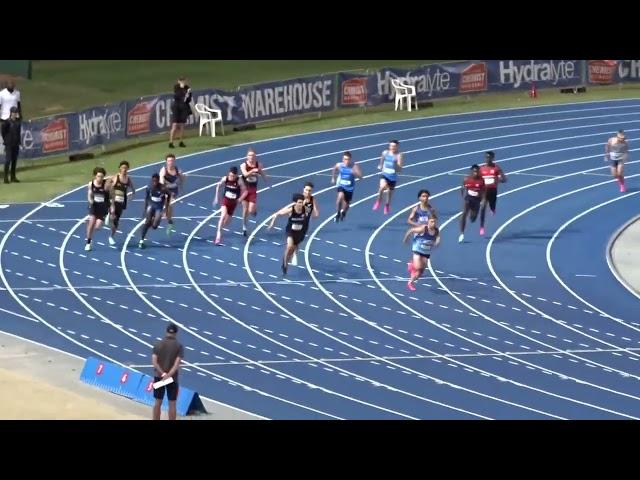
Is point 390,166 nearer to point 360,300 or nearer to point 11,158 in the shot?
point 360,300

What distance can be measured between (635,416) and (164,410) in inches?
245

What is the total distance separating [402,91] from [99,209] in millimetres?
17075

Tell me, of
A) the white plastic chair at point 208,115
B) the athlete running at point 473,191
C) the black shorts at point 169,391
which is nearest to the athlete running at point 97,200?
the athlete running at point 473,191

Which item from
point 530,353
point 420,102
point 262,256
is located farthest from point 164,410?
point 420,102

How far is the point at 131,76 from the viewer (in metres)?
49.7

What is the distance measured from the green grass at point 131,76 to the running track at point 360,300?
799cm

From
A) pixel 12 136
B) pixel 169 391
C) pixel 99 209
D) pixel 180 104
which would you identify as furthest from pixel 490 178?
pixel 169 391

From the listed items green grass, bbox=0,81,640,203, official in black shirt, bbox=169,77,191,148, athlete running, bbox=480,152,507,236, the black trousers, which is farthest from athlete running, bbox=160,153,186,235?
official in black shirt, bbox=169,77,191,148

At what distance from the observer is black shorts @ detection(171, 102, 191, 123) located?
38344 mm

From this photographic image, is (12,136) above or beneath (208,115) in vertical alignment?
above

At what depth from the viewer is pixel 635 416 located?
2172 cm

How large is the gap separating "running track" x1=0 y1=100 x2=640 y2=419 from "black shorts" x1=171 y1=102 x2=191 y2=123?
1.04 m

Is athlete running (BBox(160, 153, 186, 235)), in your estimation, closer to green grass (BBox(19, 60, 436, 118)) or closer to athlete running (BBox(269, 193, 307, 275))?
athlete running (BBox(269, 193, 307, 275))
